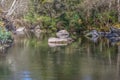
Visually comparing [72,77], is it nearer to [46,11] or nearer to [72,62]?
[72,62]

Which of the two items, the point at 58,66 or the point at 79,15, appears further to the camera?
the point at 79,15

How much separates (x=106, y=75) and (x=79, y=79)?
149cm

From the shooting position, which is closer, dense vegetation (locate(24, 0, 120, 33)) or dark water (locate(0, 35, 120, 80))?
dark water (locate(0, 35, 120, 80))

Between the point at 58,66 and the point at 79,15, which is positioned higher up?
the point at 79,15

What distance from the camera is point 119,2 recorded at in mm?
46438

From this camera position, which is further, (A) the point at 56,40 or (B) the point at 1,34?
(A) the point at 56,40

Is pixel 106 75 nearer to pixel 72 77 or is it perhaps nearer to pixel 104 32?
pixel 72 77

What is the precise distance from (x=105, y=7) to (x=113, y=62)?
90.0ft

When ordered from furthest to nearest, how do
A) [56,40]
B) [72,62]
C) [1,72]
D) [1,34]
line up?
[56,40], [1,34], [72,62], [1,72]

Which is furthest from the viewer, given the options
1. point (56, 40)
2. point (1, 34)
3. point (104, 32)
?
point (104, 32)

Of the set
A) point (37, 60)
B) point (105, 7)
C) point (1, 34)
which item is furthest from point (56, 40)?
point (105, 7)

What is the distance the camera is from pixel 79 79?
1522cm

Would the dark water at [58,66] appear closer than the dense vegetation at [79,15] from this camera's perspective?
Yes

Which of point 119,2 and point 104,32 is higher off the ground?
point 119,2
